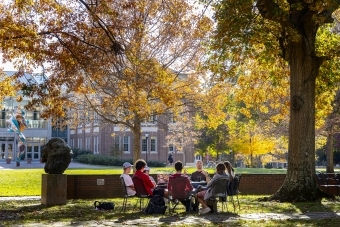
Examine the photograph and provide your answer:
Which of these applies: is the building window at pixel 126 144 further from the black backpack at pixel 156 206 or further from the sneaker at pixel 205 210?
the sneaker at pixel 205 210

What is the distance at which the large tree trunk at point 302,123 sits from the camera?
17.1 meters

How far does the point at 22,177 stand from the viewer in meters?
31.5

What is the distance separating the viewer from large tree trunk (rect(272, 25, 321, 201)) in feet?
56.0

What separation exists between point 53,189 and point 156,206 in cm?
444

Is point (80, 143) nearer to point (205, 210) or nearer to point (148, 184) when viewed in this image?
point (148, 184)

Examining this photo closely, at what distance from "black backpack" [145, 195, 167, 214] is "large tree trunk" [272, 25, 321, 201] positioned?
190 inches

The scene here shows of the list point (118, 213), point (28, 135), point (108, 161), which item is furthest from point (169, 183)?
point (28, 135)

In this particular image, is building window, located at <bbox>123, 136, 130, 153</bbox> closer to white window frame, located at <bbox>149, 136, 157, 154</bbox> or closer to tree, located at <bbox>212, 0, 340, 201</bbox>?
white window frame, located at <bbox>149, 136, 157, 154</bbox>

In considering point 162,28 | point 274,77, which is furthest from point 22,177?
point 274,77

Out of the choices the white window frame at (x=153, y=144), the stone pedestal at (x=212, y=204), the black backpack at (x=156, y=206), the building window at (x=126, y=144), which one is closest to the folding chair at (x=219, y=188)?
the stone pedestal at (x=212, y=204)

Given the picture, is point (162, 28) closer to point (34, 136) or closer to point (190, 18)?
point (190, 18)

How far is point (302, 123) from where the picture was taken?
17.2m

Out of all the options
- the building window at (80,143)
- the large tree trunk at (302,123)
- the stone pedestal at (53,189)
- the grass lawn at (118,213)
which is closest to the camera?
the grass lawn at (118,213)

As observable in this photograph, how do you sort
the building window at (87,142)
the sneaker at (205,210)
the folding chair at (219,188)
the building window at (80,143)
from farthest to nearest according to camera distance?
the building window at (80,143) → the building window at (87,142) → the sneaker at (205,210) → the folding chair at (219,188)
